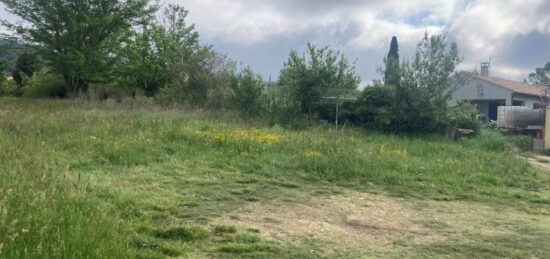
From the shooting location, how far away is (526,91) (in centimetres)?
3681

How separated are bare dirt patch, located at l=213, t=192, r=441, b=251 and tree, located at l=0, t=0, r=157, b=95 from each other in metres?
22.6

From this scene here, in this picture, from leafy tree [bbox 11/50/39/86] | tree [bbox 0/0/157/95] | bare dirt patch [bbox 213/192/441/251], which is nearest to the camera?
bare dirt patch [bbox 213/192/441/251]

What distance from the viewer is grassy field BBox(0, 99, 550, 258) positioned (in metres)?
4.30

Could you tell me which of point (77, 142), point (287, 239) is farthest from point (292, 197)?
point (77, 142)

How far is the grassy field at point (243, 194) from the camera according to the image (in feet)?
14.1

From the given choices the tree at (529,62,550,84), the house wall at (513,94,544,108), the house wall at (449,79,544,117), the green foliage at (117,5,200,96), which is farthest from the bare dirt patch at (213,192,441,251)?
the tree at (529,62,550,84)

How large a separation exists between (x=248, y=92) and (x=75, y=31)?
13575 millimetres

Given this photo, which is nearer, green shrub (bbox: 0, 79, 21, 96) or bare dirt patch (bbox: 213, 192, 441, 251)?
bare dirt patch (bbox: 213, 192, 441, 251)

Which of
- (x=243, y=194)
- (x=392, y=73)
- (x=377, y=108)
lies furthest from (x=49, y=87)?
(x=243, y=194)

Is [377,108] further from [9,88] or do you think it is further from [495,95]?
[9,88]

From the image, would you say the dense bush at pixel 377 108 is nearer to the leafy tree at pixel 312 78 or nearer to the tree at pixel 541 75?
the leafy tree at pixel 312 78

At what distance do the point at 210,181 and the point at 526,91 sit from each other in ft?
118

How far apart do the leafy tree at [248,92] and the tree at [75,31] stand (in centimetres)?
1189

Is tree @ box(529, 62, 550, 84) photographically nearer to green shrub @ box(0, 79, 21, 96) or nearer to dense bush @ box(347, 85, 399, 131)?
dense bush @ box(347, 85, 399, 131)
